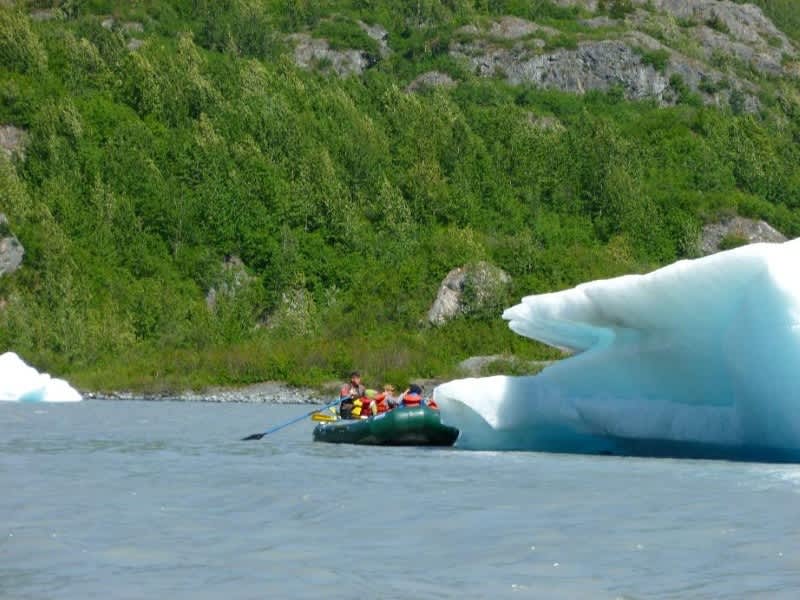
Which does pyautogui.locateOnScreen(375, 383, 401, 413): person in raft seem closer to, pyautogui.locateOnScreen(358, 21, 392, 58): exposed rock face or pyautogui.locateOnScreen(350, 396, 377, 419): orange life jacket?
pyautogui.locateOnScreen(350, 396, 377, 419): orange life jacket

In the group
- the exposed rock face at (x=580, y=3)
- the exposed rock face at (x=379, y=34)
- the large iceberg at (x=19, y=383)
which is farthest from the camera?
the exposed rock face at (x=580, y=3)

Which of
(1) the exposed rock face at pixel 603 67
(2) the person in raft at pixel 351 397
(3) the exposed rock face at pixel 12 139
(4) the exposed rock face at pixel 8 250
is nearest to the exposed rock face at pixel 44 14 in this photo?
(1) the exposed rock face at pixel 603 67

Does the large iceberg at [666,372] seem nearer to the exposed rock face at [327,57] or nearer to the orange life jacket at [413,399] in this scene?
the orange life jacket at [413,399]

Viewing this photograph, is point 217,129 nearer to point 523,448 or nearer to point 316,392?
point 316,392

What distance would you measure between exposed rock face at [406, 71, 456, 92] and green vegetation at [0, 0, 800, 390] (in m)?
0.94

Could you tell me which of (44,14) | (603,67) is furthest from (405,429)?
(44,14)

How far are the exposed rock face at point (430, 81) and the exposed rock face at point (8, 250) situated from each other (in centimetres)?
4519

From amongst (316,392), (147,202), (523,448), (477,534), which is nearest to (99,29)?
(147,202)

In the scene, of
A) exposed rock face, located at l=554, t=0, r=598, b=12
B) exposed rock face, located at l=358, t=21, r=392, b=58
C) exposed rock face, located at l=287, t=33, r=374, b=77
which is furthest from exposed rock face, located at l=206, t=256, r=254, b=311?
exposed rock face, located at l=554, t=0, r=598, b=12

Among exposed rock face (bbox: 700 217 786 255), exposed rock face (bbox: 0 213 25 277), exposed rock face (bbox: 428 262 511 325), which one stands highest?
exposed rock face (bbox: 0 213 25 277)

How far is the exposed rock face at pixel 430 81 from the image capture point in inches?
4129

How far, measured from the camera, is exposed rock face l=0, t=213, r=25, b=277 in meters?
65.1

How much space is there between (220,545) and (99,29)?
89465 mm

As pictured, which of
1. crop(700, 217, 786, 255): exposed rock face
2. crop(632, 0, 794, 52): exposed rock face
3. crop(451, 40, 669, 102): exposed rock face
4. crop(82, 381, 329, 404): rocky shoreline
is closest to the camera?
crop(82, 381, 329, 404): rocky shoreline
